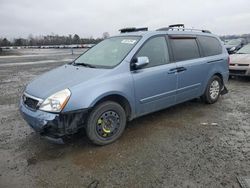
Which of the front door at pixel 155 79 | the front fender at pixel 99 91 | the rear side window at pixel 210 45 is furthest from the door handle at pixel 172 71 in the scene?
the rear side window at pixel 210 45

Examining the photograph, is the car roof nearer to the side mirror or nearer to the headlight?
the side mirror

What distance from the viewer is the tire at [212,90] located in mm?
5895

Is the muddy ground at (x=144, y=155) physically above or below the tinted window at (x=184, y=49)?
below

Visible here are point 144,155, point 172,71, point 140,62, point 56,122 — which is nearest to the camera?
point 56,122

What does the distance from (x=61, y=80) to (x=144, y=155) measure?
5.75 ft

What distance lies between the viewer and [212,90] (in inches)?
238

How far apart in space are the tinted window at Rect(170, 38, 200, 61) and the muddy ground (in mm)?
1269

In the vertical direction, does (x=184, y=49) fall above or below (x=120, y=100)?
above

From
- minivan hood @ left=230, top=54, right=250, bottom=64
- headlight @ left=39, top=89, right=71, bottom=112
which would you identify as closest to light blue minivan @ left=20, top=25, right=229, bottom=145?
headlight @ left=39, top=89, right=71, bottom=112

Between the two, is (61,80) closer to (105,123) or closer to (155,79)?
(105,123)

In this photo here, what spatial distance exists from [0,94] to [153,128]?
211 inches

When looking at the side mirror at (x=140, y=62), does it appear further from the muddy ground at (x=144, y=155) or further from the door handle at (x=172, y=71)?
the muddy ground at (x=144, y=155)

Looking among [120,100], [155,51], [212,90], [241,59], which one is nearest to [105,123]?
[120,100]

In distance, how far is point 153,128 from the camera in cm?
470
